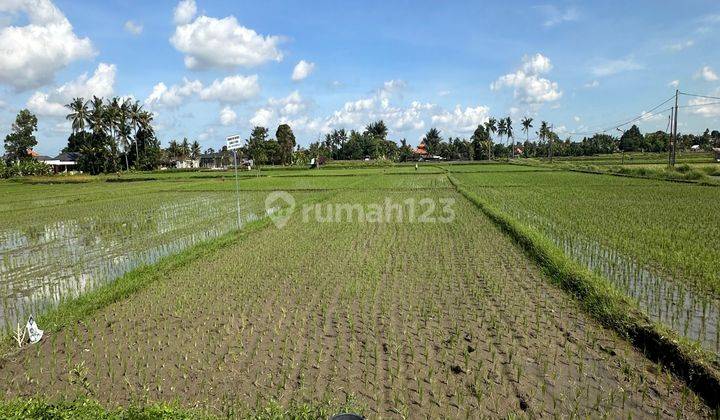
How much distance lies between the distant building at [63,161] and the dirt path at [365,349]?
67.8m

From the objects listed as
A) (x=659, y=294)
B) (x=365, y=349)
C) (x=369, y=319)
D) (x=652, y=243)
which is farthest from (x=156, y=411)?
(x=652, y=243)

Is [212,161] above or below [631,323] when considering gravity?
above

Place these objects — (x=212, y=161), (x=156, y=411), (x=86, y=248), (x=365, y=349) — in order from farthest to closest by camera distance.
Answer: (x=212, y=161)
(x=86, y=248)
(x=365, y=349)
(x=156, y=411)

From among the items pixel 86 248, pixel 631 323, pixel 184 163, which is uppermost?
pixel 184 163

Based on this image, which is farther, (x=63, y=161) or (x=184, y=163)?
(x=184, y=163)

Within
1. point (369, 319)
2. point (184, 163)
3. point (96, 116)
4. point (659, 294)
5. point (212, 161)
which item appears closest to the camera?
point (369, 319)

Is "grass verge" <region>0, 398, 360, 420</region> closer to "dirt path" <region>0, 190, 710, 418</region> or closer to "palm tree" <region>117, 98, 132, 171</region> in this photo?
"dirt path" <region>0, 190, 710, 418</region>

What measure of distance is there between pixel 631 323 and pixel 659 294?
1.52 metres

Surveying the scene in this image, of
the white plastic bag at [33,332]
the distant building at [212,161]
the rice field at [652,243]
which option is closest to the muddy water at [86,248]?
the white plastic bag at [33,332]

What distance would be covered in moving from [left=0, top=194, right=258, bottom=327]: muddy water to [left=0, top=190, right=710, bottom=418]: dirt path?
147 cm

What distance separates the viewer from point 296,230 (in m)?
12.2

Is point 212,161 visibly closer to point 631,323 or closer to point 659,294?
point 659,294

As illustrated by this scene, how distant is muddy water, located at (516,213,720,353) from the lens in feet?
15.8

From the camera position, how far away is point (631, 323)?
15.8 feet
